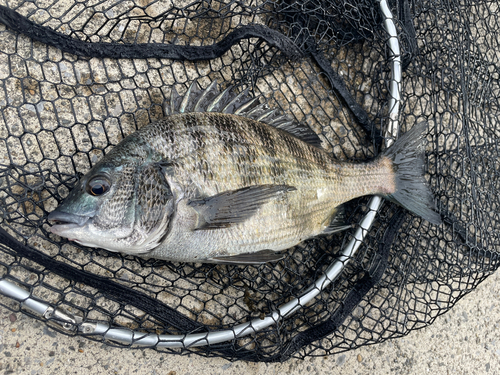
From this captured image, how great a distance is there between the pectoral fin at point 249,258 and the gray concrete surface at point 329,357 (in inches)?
26.7

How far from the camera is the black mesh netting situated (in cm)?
173

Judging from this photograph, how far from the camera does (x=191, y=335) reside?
1.74 meters

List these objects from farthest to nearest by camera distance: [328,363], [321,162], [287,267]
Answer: [328,363]
[287,267]
[321,162]

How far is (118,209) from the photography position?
1.46m

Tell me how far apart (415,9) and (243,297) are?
6.30ft

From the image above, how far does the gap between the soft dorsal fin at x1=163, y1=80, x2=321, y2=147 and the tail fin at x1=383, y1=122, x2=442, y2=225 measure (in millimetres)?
448

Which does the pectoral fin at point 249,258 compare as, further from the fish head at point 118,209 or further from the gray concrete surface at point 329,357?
the gray concrete surface at point 329,357

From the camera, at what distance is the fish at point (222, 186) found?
1473mm

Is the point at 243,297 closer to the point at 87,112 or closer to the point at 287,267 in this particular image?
the point at 287,267

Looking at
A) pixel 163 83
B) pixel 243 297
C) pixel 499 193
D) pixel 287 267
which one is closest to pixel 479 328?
pixel 499 193

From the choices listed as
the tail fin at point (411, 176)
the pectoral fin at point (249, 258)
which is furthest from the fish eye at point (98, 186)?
the tail fin at point (411, 176)

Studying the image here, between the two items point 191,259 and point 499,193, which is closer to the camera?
point 191,259

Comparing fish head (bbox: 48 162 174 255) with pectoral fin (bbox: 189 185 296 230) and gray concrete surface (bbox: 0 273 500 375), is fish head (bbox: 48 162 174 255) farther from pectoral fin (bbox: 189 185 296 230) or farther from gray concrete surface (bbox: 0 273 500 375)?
gray concrete surface (bbox: 0 273 500 375)

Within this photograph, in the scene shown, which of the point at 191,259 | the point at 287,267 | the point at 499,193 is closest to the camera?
the point at 191,259
